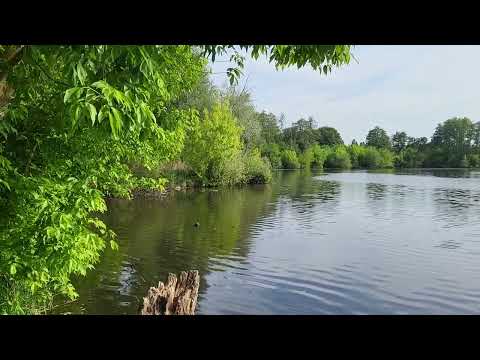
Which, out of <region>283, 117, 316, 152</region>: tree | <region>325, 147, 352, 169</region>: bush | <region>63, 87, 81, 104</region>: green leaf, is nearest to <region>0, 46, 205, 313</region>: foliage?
<region>63, 87, 81, 104</region>: green leaf

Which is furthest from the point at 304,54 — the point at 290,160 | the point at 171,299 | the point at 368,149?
the point at 368,149

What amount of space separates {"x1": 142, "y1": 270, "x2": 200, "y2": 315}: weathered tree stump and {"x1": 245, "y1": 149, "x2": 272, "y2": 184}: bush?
124 ft

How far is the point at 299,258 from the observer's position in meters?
16.5

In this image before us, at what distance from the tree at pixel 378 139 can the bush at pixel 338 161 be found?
28.8 meters

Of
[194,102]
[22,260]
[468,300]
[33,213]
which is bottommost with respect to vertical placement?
[468,300]

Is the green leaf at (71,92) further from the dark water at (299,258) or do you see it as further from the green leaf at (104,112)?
the dark water at (299,258)

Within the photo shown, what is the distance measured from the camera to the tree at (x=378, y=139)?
130000 mm

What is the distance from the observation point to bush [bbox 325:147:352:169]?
4067 inches

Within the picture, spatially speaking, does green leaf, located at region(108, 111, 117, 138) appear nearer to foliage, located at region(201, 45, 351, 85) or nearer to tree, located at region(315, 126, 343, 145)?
foliage, located at region(201, 45, 351, 85)

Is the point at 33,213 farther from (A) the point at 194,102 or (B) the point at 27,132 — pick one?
(A) the point at 194,102

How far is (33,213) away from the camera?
16.9 feet

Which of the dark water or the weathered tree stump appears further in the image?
the dark water
